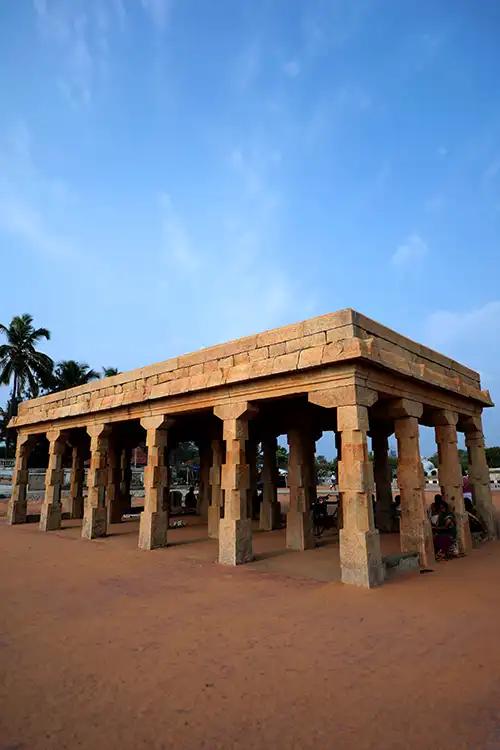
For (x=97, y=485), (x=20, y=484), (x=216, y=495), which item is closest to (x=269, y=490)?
(x=216, y=495)

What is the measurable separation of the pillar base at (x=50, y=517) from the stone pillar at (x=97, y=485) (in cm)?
232

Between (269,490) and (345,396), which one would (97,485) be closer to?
(269,490)

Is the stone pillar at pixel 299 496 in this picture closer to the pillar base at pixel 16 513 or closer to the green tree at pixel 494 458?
the pillar base at pixel 16 513

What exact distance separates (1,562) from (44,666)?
237 inches

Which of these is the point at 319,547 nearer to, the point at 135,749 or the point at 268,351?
the point at 268,351

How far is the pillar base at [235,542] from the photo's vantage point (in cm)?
841

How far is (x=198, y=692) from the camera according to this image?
3484 mm

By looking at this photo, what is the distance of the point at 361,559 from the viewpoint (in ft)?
21.6

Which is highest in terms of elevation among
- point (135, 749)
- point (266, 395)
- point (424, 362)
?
point (424, 362)

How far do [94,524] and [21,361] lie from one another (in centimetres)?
2380

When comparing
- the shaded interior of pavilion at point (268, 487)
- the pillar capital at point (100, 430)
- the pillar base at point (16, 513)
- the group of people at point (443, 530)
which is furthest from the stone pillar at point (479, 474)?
the pillar base at point (16, 513)

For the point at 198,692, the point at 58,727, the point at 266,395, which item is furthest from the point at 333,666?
the point at 266,395

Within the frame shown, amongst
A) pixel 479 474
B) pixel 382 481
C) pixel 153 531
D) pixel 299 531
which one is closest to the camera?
pixel 299 531

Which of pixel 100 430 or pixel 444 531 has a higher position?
pixel 100 430
